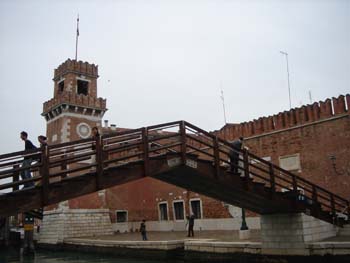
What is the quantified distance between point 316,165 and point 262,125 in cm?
363

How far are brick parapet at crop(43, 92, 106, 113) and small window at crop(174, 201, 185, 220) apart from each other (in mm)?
9009

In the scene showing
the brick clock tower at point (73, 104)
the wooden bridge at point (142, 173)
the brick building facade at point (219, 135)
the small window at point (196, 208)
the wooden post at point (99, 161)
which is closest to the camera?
the wooden bridge at point (142, 173)

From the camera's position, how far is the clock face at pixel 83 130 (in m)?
26.7

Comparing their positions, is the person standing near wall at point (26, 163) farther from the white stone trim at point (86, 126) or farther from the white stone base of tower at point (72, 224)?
the white stone trim at point (86, 126)

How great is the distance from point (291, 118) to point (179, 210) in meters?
9.71

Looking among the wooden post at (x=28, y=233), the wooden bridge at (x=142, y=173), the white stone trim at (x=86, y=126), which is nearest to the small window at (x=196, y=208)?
the wooden post at (x=28, y=233)

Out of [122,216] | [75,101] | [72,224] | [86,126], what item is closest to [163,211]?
[122,216]

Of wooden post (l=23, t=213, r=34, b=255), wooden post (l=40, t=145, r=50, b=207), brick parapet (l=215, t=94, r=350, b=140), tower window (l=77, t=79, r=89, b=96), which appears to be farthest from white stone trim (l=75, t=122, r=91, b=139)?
wooden post (l=40, t=145, r=50, b=207)

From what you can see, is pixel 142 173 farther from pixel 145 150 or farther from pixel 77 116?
pixel 77 116

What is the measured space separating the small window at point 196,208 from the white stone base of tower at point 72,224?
668cm

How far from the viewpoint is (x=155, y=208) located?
86.5 ft

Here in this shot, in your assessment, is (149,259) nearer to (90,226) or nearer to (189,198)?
(189,198)

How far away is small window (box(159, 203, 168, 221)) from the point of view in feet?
83.2

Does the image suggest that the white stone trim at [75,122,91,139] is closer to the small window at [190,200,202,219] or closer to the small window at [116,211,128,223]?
the small window at [116,211,128,223]
